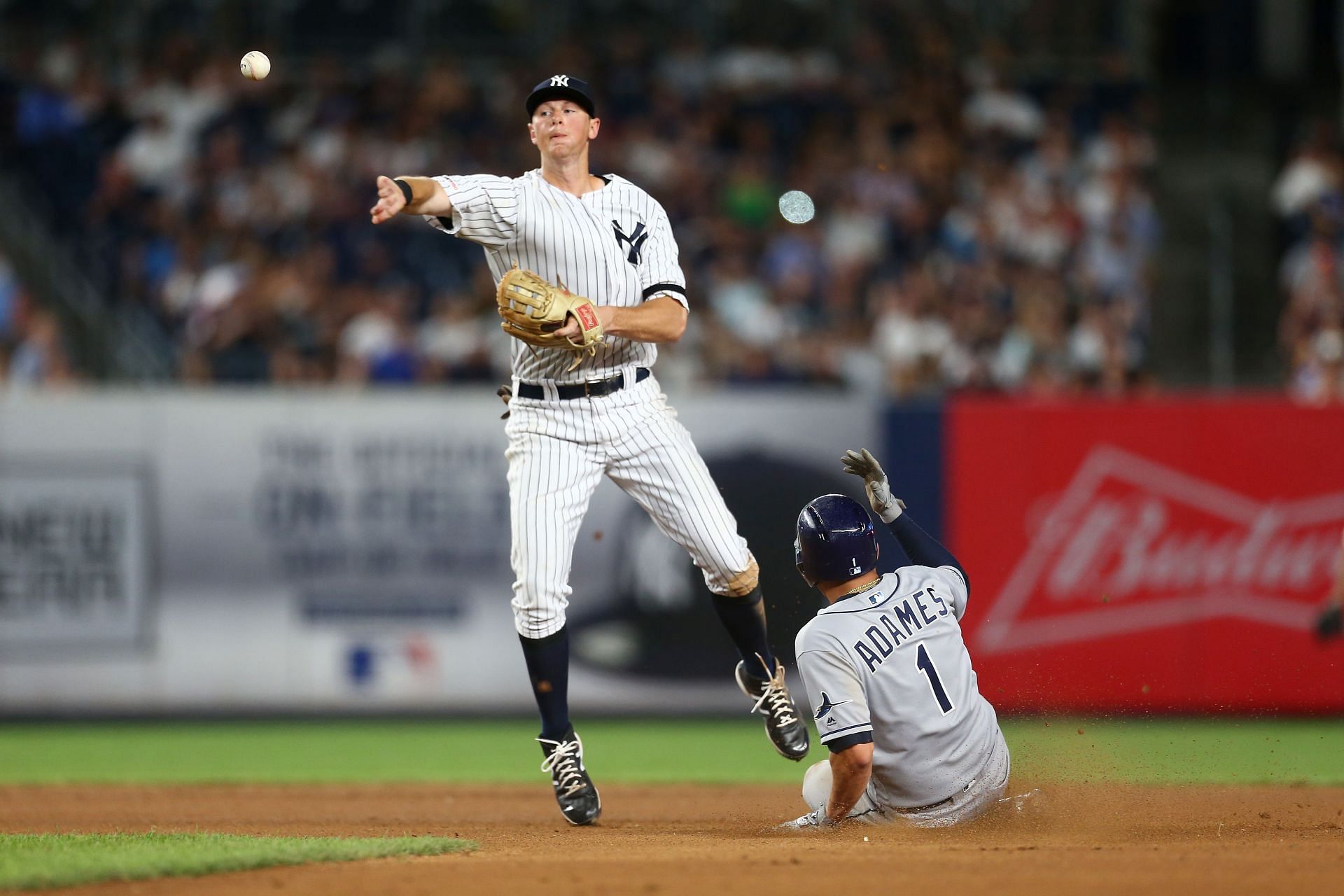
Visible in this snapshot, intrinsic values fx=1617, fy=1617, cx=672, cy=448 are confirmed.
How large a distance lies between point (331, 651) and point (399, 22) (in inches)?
279

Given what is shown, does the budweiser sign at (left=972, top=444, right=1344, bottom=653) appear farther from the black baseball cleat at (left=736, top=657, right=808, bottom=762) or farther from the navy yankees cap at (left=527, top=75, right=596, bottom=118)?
the navy yankees cap at (left=527, top=75, right=596, bottom=118)

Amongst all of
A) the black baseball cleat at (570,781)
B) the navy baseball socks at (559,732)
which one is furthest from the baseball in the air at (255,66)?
the black baseball cleat at (570,781)

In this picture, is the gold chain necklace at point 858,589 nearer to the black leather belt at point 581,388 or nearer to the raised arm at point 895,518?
the raised arm at point 895,518

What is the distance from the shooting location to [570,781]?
588 cm

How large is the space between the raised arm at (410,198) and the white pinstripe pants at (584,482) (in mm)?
784

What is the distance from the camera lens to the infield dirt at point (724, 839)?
172 inches

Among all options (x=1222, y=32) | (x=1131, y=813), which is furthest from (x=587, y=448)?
(x=1222, y=32)

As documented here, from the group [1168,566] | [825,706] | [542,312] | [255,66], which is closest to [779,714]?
[825,706]

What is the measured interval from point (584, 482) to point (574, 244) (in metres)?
0.86

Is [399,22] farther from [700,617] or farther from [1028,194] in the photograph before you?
[700,617]

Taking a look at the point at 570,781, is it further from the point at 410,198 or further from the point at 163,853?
the point at 410,198

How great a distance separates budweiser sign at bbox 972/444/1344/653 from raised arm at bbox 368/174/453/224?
591 centimetres

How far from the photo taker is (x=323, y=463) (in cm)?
1077

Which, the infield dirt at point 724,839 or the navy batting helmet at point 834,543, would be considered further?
the navy batting helmet at point 834,543
